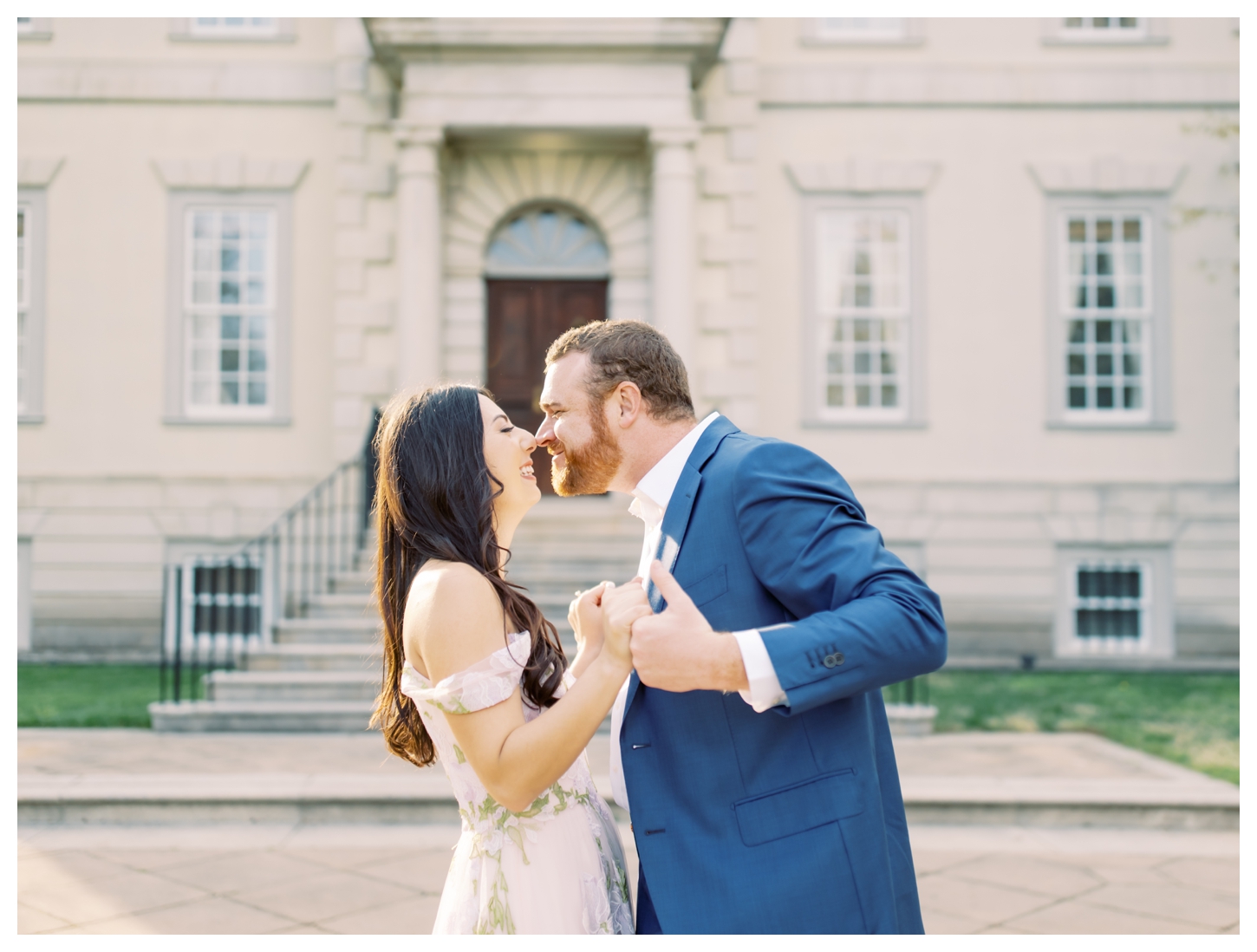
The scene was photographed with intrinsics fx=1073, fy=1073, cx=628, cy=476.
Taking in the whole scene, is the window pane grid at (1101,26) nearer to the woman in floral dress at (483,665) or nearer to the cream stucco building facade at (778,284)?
the cream stucco building facade at (778,284)

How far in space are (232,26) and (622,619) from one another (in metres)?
12.5

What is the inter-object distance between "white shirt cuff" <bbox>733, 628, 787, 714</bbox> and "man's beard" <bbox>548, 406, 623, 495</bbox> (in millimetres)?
613

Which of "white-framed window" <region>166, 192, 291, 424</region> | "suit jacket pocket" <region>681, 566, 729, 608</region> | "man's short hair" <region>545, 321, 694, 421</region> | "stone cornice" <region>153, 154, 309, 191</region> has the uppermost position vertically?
"stone cornice" <region>153, 154, 309, 191</region>

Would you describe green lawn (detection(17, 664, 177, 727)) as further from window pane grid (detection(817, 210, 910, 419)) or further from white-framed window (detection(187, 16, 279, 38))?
window pane grid (detection(817, 210, 910, 419))

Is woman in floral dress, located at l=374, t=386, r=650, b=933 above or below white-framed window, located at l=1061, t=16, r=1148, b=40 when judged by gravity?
below

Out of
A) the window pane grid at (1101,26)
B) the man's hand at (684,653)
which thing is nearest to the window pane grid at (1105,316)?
the window pane grid at (1101,26)

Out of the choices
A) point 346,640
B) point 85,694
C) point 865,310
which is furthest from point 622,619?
point 865,310

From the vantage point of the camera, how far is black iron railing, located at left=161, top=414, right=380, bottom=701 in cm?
1105

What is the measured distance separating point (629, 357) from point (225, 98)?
1157 cm

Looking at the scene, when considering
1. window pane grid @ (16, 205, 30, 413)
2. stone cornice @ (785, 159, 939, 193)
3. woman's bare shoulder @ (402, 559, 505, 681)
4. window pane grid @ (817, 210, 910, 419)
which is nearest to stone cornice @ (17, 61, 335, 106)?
window pane grid @ (16, 205, 30, 413)

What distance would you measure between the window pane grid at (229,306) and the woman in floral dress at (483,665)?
1064 centimetres
